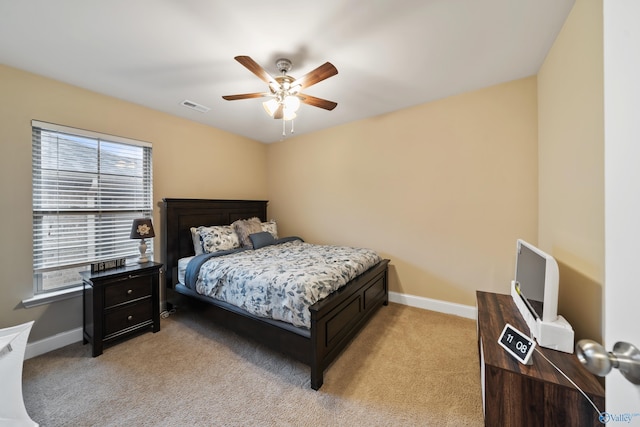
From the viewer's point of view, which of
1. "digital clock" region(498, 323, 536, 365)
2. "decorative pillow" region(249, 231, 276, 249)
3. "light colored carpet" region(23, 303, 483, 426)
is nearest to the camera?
"digital clock" region(498, 323, 536, 365)

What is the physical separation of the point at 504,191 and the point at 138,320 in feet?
13.4

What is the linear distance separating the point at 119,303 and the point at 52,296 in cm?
60

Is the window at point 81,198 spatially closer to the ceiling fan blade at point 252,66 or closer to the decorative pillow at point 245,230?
the decorative pillow at point 245,230

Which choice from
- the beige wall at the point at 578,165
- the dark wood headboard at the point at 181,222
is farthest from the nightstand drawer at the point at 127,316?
the beige wall at the point at 578,165

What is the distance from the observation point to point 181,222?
312 cm

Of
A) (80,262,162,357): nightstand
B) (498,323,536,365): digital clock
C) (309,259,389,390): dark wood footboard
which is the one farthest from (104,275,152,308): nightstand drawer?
(498,323,536,365): digital clock

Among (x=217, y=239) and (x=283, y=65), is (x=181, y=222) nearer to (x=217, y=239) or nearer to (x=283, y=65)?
(x=217, y=239)

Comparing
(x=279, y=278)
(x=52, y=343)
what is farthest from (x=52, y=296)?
(x=279, y=278)

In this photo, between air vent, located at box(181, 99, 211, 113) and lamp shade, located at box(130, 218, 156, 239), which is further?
air vent, located at box(181, 99, 211, 113)

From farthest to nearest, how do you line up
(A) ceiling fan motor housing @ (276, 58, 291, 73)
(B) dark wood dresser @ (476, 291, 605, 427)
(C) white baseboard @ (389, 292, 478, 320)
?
(C) white baseboard @ (389, 292, 478, 320) < (A) ceiling fan motor housing @ (276, 58, 291, 73) < (B) dark wood dresser @ (476, 291, 605, 427)

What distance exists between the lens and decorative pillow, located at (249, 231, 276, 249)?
333 centimetres

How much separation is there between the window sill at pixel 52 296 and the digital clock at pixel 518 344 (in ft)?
12.1

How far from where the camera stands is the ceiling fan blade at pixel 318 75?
1691 mm

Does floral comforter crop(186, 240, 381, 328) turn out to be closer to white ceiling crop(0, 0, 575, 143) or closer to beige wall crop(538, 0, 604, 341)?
beige wall crop(538, 0, 604, 341)
